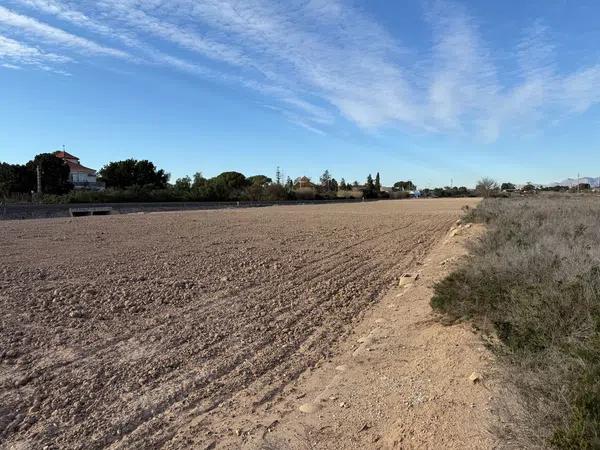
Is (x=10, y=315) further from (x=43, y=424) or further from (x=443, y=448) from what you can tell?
(x=443, y=448)

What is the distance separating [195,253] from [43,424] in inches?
445

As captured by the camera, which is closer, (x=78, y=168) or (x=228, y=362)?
(x=228, y=362)

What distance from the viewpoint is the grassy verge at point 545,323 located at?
318cm

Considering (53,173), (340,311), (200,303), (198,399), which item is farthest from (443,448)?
(53,173)

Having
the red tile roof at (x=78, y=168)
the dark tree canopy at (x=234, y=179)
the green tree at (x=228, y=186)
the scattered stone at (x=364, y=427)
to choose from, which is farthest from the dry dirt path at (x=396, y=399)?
the red tile roof at (x=78, y=168)

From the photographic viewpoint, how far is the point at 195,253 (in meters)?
15.7

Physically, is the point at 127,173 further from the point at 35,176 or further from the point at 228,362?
the point at 228,362

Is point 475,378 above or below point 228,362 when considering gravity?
above

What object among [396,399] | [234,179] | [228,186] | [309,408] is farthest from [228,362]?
[234,179]

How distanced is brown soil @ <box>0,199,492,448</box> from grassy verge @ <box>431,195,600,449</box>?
43 centimetres

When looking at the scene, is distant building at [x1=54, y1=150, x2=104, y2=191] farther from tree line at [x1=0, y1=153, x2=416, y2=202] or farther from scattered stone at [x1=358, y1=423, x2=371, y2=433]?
scattered stone at [x1=358, y1=423, x2=371, y2=433]

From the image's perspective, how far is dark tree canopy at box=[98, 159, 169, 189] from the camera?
10038cm

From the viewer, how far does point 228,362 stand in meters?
6.11

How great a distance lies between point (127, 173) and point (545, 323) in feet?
335
